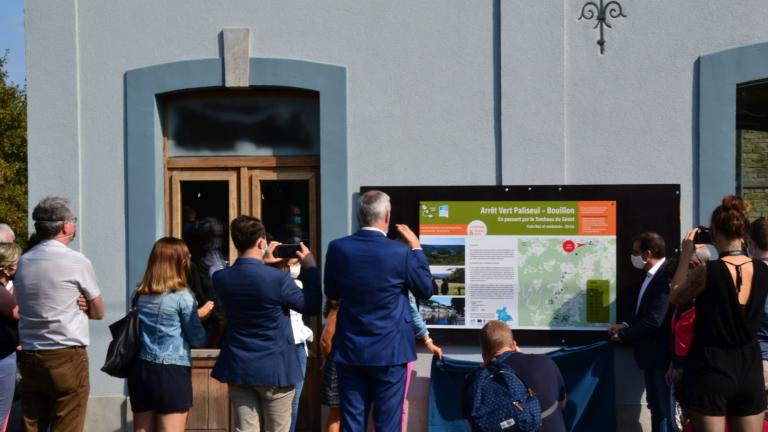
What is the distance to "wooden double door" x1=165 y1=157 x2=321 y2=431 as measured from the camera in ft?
24.0

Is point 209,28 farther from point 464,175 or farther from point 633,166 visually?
point 633,166

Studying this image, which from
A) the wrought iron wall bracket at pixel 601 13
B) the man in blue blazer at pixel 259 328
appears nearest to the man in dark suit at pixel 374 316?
the man in blue blazer at pixel 259 328

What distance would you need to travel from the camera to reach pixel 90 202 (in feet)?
24.1

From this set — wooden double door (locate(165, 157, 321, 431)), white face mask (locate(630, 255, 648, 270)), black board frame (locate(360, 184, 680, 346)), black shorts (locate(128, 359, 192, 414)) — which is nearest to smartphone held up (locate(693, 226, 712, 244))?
black board frame (locate(360, 184, 680, 346))

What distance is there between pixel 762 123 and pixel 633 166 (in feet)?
4.28

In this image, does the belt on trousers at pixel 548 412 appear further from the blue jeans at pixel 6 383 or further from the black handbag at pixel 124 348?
the blue jeans at pixel 6 383

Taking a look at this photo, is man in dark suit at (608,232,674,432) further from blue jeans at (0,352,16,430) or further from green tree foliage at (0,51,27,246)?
green tree foliage at (0,51,27,246)

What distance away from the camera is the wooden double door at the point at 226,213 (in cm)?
732

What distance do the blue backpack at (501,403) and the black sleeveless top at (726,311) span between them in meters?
1.15

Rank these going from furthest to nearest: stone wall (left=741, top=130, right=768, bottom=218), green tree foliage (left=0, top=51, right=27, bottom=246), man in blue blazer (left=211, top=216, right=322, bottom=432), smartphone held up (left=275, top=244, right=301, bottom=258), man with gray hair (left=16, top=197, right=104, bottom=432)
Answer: green tree foliage (left=0, top=51, right=27, bottom=246) → stone wall (left=741, top=130, right=768, bottom=218) → smartphone held up (left=275, top=244, right=301, bottom=258) → man with gray hair (left=16, top=197, right=104, bottom=432) → man in blue blazer (left=211, top=216, right=322, bottom=432)

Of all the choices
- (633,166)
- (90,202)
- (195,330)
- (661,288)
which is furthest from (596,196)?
(90,202)

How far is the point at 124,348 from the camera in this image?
556 cm

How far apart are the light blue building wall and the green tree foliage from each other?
2091 centimetres

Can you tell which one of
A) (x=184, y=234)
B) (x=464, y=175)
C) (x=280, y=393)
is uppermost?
(x=464, y=175)
